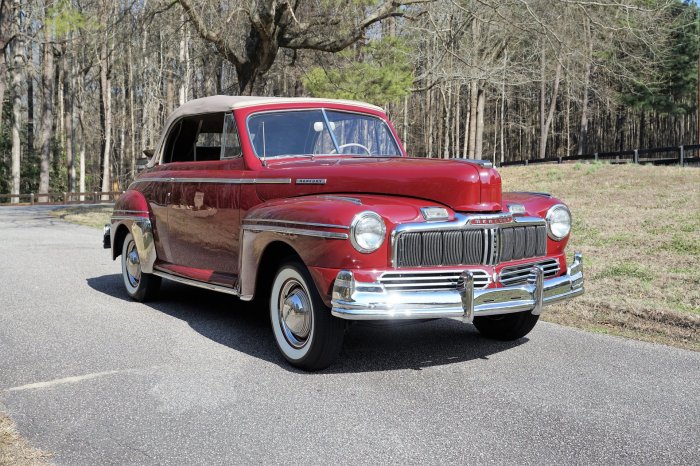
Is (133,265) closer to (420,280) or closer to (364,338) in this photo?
(364,338)

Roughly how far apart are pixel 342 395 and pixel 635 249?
7.29 meters

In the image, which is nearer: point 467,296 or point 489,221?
A: point 467,296

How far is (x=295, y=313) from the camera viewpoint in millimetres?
4832

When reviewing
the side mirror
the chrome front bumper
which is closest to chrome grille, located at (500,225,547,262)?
the chrome front bumper

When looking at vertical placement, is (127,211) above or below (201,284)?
above

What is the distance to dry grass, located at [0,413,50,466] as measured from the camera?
3178 millimetres

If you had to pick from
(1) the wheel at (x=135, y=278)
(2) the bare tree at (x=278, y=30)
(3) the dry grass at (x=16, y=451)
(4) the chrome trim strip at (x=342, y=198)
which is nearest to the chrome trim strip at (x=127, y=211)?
(1) the wheel at (x=135, y=278)

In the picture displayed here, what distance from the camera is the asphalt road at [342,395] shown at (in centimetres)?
340

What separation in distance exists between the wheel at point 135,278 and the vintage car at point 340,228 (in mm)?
506

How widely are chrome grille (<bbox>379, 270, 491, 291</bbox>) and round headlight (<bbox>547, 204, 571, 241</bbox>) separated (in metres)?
1.13

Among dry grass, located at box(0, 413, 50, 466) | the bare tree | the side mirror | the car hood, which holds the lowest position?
dry grass, located at box(0, 413, 50, 466)

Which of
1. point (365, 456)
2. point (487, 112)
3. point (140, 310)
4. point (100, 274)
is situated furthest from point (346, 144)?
point (487, 112)

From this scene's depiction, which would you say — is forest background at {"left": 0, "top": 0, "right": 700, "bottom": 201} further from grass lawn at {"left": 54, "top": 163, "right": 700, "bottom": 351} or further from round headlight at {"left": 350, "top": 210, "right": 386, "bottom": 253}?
round headlight at {"left": 350, "top": 210, "right": 386, "bottom": 253}

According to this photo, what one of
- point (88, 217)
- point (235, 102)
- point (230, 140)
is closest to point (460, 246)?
point (230, 140)
